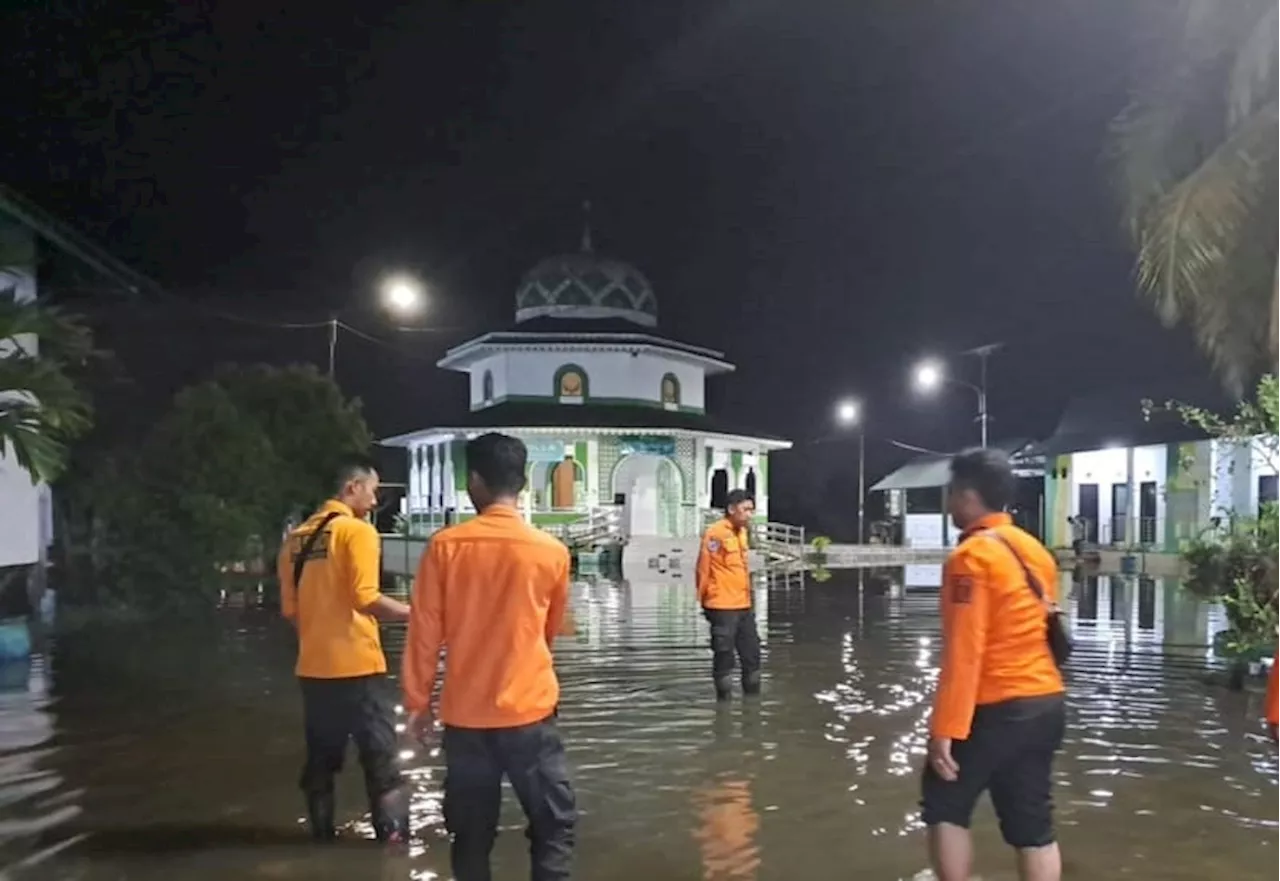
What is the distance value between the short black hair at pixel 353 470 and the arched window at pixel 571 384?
3184cm

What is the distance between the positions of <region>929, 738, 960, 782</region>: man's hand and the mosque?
30.2 meters

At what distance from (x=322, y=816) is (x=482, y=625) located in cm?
243

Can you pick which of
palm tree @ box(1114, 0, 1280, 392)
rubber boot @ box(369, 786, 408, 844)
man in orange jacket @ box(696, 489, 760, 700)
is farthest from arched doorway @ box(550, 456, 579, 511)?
rubber boot @ box(369, 786, 408, 844)

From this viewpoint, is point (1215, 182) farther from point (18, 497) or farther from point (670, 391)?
point (670, 391)

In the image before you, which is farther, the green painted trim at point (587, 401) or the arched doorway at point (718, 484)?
the arched doorway at point (718, 484)

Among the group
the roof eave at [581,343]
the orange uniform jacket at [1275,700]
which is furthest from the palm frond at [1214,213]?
the roof eave at [581,343]

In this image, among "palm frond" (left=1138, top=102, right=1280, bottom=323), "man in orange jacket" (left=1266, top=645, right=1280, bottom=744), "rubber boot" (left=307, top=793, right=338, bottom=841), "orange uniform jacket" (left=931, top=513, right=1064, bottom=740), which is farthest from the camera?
"palm frond" (left=1138, top=102, right=1280, bottom=323)

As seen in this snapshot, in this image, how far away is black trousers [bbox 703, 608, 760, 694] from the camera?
10.2m

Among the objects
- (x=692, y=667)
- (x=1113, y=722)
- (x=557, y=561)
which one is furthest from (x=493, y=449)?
(x=692, y=667)

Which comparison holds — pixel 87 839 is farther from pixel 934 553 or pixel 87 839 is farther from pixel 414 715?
pixel 934 553

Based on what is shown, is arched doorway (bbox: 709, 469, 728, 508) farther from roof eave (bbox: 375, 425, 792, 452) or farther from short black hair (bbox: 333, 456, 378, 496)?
short black hair (bbox: 333, 456, 378, 496)

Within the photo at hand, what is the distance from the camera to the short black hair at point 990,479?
184 inches

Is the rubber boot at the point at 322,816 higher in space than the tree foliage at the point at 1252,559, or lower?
lower

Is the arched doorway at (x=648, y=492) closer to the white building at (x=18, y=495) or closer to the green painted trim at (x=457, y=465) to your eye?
the green painted trim at (x=457, y=465)
